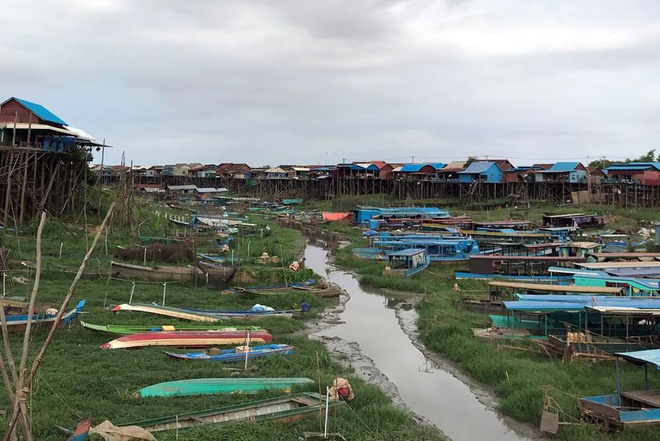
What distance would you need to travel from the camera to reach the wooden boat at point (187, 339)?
16.5 metres

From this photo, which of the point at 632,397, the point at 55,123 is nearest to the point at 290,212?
the point at 55,123

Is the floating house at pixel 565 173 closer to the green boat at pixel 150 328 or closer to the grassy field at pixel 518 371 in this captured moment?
the grassy field at pixel 518 371

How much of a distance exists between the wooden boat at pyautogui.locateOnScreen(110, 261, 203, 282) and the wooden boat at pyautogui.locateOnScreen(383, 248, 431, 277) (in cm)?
1139

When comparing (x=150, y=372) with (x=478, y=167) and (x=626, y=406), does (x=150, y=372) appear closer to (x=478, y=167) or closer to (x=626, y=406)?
(x=626, y=406)

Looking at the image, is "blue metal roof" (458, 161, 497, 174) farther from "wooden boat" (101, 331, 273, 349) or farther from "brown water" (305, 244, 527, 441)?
"wooden boat" (101, 331, 273, 349)

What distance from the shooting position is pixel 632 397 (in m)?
12.6

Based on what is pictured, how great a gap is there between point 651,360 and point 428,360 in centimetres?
778

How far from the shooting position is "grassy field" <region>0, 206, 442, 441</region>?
1141cm

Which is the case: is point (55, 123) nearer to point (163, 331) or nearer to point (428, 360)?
point (163, 331)

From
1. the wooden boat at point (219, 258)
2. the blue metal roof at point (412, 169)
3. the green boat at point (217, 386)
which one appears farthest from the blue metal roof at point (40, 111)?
the blue metal roof at point (412, 169)

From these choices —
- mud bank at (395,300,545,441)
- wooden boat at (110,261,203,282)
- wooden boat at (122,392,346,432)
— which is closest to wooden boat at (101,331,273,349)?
wooden boat at (122,392,346,432)

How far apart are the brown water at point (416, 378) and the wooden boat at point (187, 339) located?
422cm

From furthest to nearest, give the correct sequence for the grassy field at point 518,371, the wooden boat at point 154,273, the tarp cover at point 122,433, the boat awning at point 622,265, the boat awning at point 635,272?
the wooden boat at point 154,273 < the boat awning at point 622,265 < the boat awning at point 635,272 < the grassy field at point 518,371 < the tarp cover at point 122,433

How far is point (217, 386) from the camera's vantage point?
13562 millimetres
